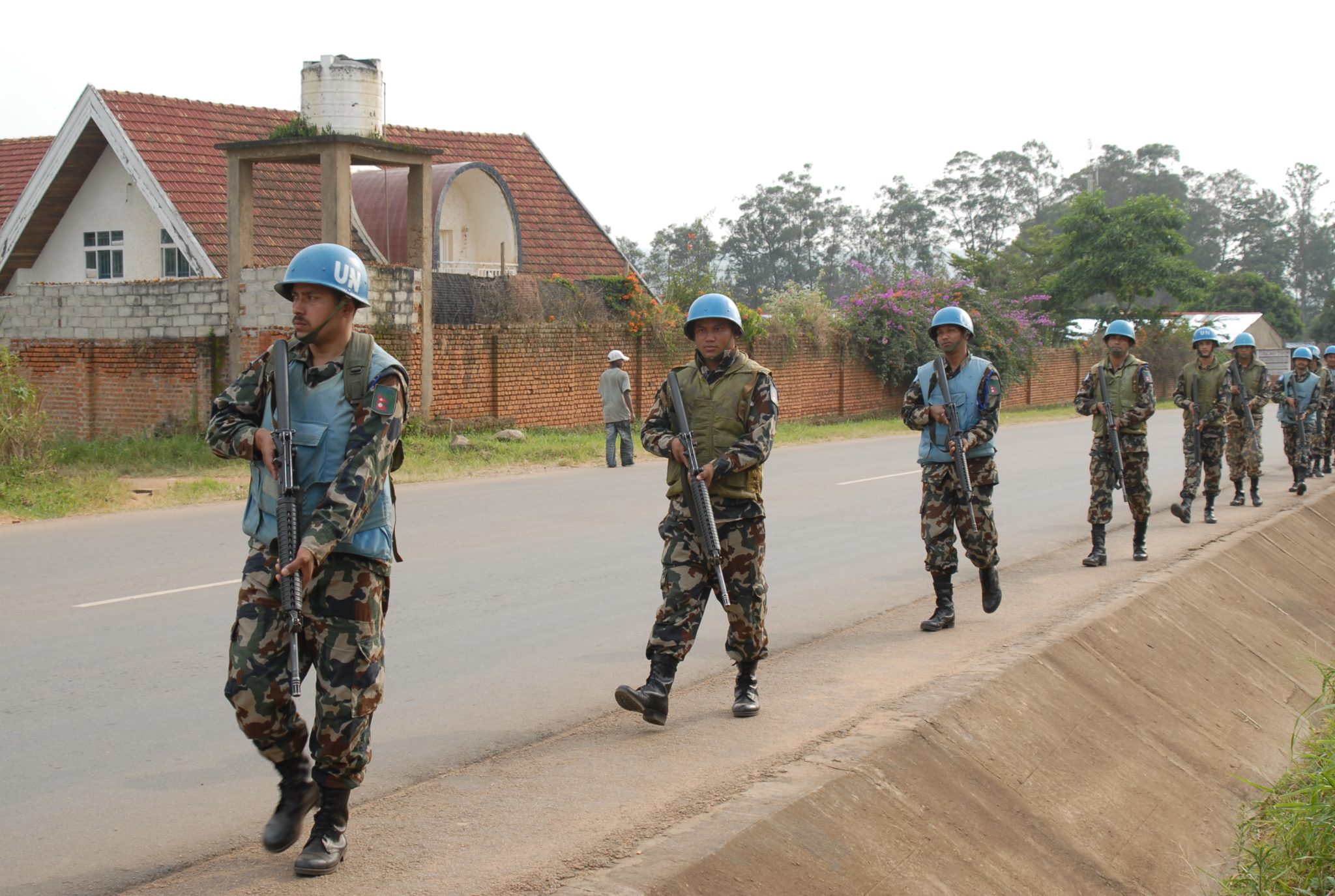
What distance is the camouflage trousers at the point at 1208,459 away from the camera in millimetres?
14008

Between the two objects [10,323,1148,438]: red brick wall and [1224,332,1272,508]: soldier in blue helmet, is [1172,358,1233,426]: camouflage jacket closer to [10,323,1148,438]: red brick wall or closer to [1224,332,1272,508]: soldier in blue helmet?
[1224,332,1272,508]: soldier in blue helmet

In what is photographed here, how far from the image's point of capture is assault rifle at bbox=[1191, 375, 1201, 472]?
46.1 feet

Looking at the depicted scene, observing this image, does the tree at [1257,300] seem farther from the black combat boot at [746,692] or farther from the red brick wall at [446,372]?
the black combat boot at [746,692]

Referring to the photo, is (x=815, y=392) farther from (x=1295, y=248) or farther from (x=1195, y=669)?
(x=1295, y=248)

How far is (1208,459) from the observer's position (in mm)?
14094

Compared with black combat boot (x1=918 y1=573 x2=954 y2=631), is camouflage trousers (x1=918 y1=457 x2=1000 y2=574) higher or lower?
higher

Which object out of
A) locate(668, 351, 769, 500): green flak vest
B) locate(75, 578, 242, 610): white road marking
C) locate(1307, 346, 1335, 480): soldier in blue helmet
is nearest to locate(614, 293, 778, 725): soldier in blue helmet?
locate(668, 351, 769, 500): green flak vest

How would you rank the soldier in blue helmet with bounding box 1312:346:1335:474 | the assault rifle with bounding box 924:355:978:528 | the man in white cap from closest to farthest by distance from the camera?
1. the assault rifle with bounding box 924:355:978:528
2. the soldier in blue helmet with bounding box 1312:346:1335:474
3. the man in white cap

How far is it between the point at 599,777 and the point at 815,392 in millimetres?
26956

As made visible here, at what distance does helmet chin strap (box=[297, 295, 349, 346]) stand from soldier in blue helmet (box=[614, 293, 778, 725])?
1906mm

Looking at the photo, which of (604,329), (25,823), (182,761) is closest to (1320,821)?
(182,761)

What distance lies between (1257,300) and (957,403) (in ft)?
244

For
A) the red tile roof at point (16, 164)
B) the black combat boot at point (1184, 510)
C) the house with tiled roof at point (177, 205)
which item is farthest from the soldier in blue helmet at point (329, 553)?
the red tile roof at point (16, 164)

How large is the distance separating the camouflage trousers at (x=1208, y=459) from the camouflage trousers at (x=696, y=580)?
9.34 metres
